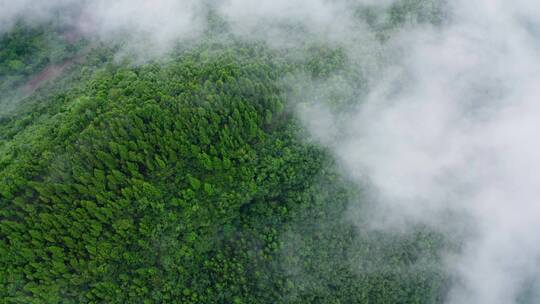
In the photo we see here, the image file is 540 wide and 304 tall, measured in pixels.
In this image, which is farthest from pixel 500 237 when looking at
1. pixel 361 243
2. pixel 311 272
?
pixel 311 272

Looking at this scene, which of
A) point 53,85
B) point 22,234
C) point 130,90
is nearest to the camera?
point 22,234

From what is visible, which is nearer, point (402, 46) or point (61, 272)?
point (61, 272)

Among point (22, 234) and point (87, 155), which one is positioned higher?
point (87, 155)

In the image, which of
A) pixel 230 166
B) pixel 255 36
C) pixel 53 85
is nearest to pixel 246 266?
pixel 230 166

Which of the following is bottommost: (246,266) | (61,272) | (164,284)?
(61,272)

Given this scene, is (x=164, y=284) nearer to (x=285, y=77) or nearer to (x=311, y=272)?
(x=311, y=272)

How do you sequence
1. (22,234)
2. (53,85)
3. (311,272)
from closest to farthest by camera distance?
(22,234), (311,272), (53,85)
